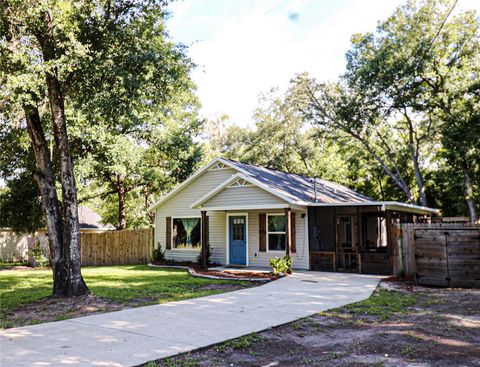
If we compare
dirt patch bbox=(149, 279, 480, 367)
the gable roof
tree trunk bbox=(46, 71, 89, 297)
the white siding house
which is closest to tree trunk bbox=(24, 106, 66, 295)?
tree trunk bbox=(46, 71, 89, 297)

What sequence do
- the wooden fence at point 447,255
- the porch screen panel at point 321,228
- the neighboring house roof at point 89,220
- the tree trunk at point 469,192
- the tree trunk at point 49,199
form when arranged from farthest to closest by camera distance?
the neighboring house roof at point 89,220 < the tree trunk at point 469,192 < the porch screen panel at point 321,228 < the wooden fence at point 447,255 < the tree trunk at point 49,199

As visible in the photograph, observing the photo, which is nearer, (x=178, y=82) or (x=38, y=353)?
(x=38, y=353)

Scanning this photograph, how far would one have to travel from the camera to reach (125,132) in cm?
2358

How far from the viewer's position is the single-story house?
15.4m

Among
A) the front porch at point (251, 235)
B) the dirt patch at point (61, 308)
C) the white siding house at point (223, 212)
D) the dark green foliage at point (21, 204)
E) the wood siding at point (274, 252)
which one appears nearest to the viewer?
the dirt patch at point (61, 308)

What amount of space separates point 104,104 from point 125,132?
532 inches

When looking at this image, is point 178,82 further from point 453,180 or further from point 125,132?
point 453,180

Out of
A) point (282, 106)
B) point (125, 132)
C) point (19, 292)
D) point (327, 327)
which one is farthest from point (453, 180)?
point (19, 292)

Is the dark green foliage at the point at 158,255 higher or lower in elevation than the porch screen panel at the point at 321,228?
lower

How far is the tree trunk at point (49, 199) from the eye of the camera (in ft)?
32.9

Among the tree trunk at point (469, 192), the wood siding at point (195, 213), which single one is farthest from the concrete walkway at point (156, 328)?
the tree trunk at point (469, 192)

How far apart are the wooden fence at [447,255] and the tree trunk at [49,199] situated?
9411mm

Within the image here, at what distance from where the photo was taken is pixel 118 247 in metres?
22.0

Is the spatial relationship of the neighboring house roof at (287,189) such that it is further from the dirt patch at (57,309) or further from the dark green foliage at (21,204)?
the dirt patch at (57,309)
